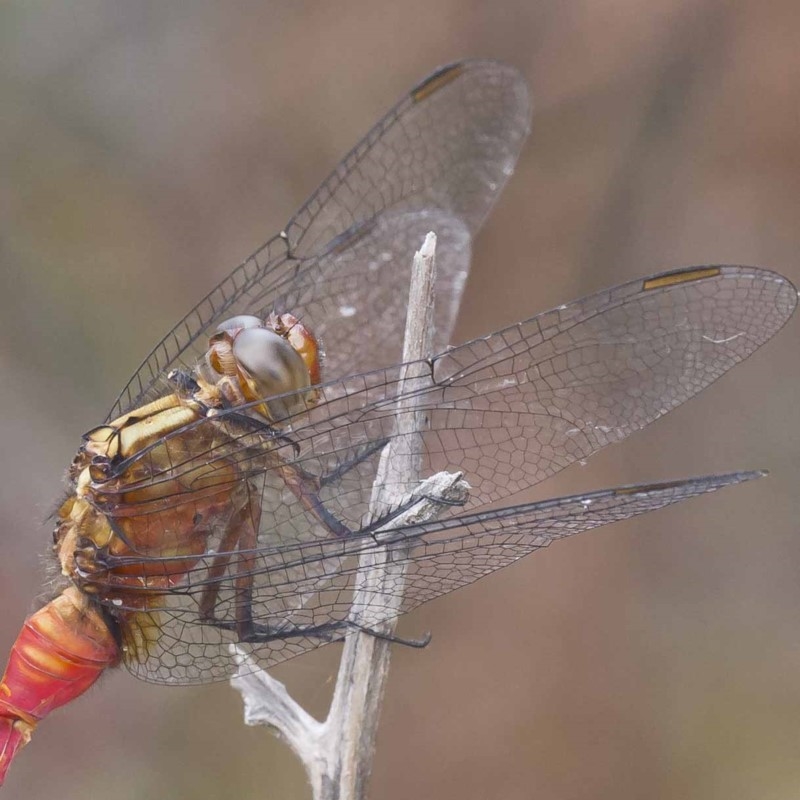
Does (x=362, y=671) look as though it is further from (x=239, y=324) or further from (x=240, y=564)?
(x=239, y=324)

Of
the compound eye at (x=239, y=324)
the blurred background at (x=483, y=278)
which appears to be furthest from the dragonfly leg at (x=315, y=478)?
the blurred background at (x=483, y=278)

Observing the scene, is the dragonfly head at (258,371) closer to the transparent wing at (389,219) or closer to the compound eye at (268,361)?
the compound eye at (268,361)

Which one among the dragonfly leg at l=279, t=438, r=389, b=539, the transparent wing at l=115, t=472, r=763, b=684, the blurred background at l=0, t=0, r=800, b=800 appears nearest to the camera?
the transparent wing at l=115, t=472, r=763, b=684

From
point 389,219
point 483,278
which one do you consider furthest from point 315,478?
point 483,278

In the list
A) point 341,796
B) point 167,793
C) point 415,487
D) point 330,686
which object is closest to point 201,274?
point 330,686

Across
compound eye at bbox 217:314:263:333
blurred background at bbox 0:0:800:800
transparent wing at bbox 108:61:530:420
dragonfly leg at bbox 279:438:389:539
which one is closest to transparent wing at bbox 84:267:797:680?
dragonfly leg at bbox 279:438:389:539

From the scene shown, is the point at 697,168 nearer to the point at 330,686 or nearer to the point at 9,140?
the point at 330,686

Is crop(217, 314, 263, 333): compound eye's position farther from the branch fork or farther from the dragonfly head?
the branch fork
